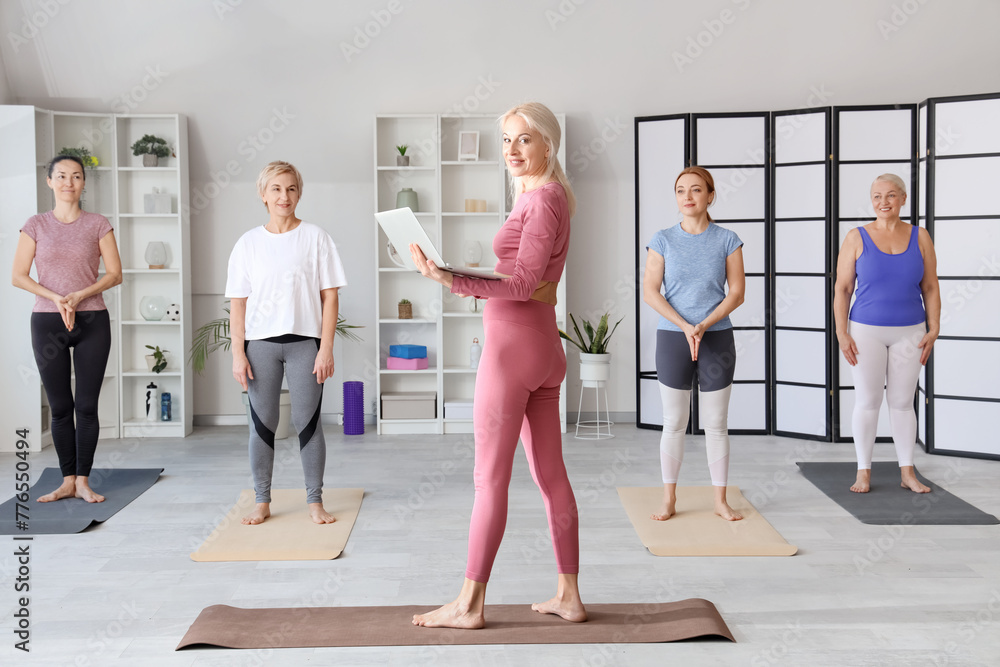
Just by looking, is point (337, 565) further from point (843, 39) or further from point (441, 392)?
point (843, 39)

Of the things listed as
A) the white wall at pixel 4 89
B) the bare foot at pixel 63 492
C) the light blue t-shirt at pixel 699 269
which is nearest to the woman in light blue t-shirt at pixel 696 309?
the light blue t-shirt at pixel 699 269

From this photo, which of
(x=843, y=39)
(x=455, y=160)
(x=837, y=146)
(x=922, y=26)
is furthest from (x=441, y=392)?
(x=922, y=26)

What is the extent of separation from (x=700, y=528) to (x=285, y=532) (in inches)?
65.6

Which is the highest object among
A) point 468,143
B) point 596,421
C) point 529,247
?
point 468,143

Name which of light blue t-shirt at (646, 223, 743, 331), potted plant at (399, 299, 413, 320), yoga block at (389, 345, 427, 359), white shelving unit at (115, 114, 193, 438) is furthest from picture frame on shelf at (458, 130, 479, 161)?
light blue t-shirt at (646, 223, 743, 331)

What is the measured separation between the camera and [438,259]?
6.52ft

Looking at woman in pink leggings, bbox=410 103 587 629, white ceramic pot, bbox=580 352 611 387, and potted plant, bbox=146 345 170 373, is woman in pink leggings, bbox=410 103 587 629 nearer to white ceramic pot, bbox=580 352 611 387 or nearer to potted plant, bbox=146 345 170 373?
white ceramic pot, bbox=580 352 611 387

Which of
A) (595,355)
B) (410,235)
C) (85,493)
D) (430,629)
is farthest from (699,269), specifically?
(85,493)

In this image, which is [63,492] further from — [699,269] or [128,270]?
[699,269]

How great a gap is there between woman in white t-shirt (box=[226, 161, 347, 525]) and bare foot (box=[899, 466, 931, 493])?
266 cm

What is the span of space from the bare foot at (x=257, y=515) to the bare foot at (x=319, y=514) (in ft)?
0.60

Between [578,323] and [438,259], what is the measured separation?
381cm

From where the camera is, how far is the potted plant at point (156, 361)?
Result: 539 centimetres

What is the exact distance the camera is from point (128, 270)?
523cm
